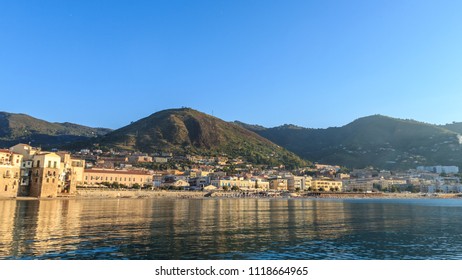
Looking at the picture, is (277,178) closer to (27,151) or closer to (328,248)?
(27,151)

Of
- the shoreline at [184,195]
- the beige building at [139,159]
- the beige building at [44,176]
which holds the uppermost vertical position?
the beige building at [139,159]

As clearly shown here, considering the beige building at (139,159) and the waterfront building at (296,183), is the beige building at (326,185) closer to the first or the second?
the waterfront building at (296,183)

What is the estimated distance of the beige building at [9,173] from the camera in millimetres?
64125

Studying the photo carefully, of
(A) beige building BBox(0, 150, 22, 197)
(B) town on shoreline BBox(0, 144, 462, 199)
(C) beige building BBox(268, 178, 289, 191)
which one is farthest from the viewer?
(C) beige building BBox(268, 178, 289, 191)

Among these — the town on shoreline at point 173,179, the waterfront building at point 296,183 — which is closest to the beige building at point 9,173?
the town on shoreline at point 173,179

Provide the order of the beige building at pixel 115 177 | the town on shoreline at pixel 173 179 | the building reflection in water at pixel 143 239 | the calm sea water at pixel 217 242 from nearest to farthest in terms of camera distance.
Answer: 1. the building reflection in water at pixel 143 239
2. the calm sea water at pixel 217 242
3. the town on shoreline at pixel 173 179
4. the beige building at pixel 115 177

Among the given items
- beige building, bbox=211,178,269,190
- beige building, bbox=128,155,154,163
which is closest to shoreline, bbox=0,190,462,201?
beige building, bbox=211,178,269,190

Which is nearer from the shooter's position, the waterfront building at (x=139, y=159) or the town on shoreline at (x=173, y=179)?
the town on shoreline at (x=173, y=179)

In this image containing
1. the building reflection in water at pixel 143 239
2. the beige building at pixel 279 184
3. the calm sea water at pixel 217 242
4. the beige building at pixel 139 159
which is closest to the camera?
the building reflection in water at pixel 143 239

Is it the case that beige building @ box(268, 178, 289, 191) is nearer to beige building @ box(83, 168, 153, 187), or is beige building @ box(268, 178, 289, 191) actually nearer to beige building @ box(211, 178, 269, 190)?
beige building @ box(211, 178, 269, 190)

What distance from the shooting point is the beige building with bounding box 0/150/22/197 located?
210ft
